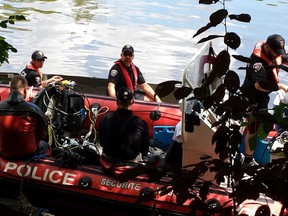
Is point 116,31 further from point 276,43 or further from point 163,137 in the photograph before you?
point 276,43

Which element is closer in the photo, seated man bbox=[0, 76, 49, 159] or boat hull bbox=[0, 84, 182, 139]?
seated man bbox=[0, 76, 49, 159]

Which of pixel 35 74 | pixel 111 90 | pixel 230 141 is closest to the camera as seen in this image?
pixel 230 141

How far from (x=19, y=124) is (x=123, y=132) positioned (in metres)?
0.79

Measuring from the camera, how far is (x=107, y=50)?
13.0 meters

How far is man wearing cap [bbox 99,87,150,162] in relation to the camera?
402 cm

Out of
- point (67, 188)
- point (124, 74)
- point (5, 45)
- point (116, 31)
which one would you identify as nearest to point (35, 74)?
point (124, 74)

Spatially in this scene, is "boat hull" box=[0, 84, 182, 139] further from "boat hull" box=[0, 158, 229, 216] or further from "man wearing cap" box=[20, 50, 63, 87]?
"boat hull" box=[0, 158, 229, 216]

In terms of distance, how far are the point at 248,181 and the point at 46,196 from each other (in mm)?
2999

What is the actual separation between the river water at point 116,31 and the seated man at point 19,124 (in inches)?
216

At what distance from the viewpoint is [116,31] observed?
15.4 meters

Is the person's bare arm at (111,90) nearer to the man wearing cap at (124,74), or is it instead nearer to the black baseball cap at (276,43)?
the man wearing cap at (124,74)

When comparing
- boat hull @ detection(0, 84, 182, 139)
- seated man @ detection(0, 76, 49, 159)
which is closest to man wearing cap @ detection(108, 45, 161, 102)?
boat hull @ detection(0, 84, 182, 139)

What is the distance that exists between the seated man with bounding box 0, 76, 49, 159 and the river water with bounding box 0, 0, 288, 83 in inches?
216

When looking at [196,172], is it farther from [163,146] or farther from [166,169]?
[163,146]
